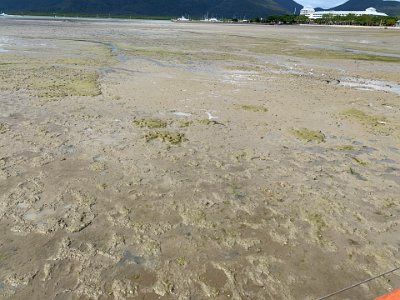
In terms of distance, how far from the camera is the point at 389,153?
33.8ft

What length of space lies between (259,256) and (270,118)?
8338 millimetres

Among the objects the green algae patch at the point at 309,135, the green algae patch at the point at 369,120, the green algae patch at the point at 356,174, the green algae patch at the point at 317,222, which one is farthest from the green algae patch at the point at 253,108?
the green algae patch at the point at 317,222

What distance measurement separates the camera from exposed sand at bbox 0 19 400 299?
5188 mm

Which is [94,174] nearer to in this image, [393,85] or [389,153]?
[389,153]

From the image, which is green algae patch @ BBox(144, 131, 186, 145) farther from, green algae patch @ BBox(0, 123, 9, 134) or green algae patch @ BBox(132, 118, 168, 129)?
green algae patch @ BBox(0, 123, 9, 134)

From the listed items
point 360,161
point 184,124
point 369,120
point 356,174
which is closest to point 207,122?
point 184,124

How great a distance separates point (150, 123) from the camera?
11992 mm

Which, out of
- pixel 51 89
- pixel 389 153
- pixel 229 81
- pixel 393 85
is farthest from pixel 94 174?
pixel 393 85

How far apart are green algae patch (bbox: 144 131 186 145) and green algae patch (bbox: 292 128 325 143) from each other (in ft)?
12.8

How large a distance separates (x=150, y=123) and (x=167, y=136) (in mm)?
1415

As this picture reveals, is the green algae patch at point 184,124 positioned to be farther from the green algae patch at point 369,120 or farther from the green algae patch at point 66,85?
the green algae patch at point 369,120

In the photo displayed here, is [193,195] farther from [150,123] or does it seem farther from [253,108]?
[253,108]

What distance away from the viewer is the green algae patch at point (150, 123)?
11.7 m

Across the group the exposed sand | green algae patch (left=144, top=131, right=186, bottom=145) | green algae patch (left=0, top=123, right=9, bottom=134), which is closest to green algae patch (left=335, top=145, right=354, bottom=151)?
the exposed sand
